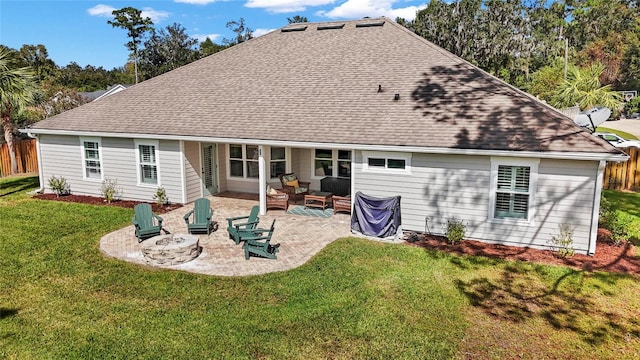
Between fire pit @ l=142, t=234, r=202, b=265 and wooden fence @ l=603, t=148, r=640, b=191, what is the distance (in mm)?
17439

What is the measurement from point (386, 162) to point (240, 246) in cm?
458

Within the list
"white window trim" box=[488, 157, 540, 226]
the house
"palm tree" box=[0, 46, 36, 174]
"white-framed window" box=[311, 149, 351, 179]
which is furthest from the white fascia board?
"white-framed window" box=[311, 149, 351, 179]

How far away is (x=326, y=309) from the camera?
23.4ft

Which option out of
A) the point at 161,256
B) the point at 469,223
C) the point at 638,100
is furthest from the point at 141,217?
the point at 638,100

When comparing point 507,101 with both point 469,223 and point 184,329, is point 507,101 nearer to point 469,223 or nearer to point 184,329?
point 469,223

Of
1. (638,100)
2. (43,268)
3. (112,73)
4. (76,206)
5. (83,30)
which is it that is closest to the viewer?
(43,268)

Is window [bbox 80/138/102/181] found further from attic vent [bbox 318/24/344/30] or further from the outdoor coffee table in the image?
attic vent [bbox 318/24/344/30]

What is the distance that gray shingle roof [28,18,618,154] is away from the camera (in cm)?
1085

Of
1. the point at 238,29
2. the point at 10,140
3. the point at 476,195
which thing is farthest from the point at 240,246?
the point at 238,29

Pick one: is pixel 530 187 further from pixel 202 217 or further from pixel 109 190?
pixel 109 190

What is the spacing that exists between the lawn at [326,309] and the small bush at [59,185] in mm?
6512

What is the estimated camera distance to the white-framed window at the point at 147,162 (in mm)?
14648

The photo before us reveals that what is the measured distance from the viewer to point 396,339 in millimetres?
6293

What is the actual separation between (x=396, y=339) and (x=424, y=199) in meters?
5.62
